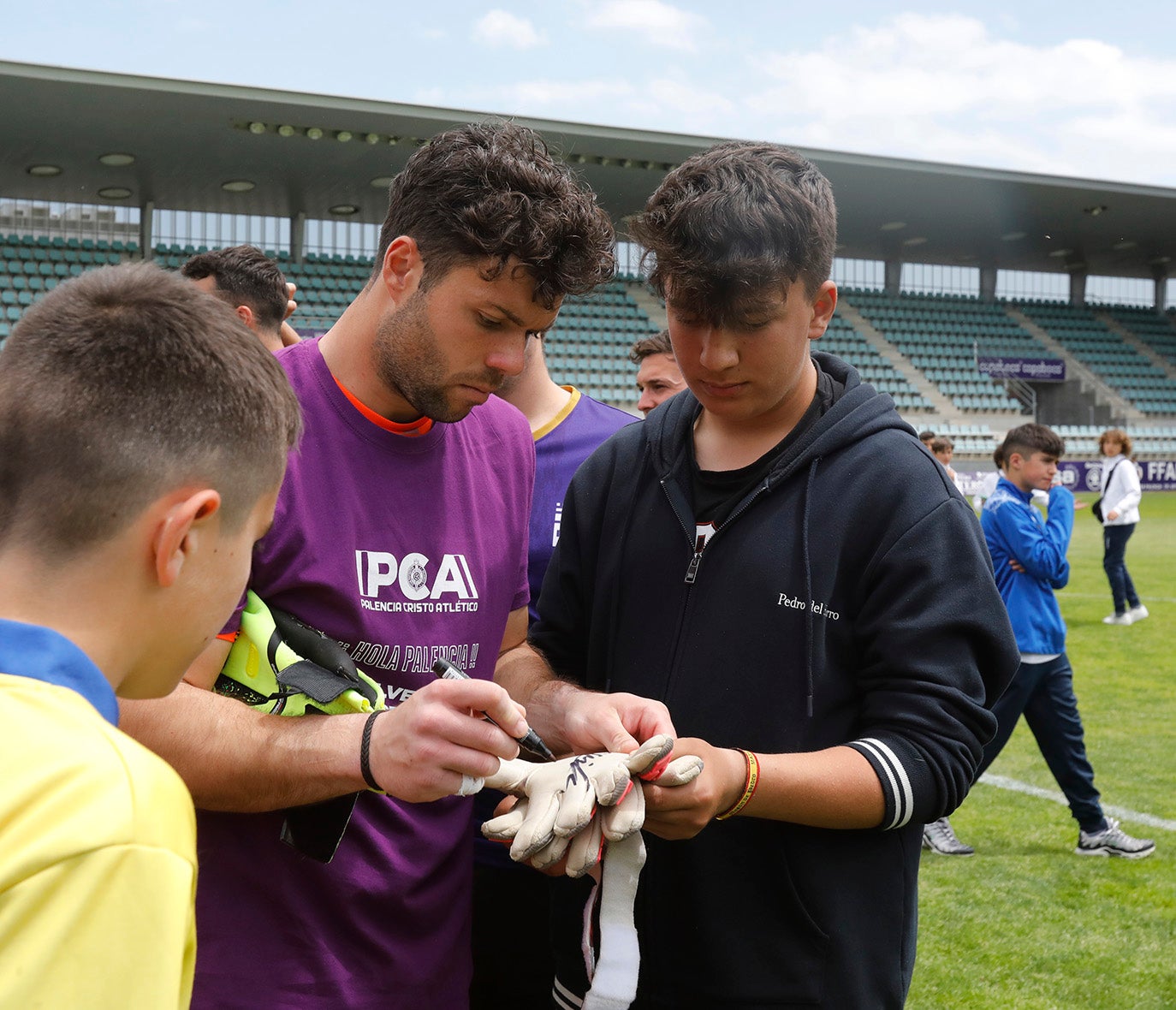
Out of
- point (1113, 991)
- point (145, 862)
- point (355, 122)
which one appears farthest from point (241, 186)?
point (145, 862)

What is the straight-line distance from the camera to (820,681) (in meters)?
1.75

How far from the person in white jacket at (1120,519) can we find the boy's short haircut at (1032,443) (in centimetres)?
603

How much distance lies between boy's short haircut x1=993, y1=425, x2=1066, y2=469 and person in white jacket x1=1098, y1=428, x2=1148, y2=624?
6026mm

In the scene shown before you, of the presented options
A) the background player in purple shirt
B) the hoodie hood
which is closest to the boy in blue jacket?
the background player in purple shirt

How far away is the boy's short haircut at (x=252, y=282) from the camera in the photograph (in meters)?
4.57

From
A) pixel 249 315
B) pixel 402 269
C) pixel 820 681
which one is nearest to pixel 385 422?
pixel 402 269

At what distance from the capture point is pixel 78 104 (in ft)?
59.1

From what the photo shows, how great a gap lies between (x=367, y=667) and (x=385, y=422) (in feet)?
1.38

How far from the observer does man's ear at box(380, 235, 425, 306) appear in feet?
6.37

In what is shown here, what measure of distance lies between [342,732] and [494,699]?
282mm

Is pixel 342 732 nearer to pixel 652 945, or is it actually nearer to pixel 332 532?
pixel 332 532

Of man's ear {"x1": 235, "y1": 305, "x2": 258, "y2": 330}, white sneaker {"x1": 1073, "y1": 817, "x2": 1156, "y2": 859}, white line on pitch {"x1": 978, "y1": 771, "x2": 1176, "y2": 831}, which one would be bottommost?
white line on pitch {"x1": 978, "y1": 771, "x2": 1176, "y2": 831}

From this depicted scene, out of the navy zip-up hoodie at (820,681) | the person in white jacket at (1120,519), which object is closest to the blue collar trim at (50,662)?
the navy zip-up hoodie at (820,681)

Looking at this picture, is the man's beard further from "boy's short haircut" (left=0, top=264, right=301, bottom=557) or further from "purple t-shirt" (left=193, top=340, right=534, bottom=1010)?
"boy's short haircut" (left=0, top=264, right=301, bottom=557)
